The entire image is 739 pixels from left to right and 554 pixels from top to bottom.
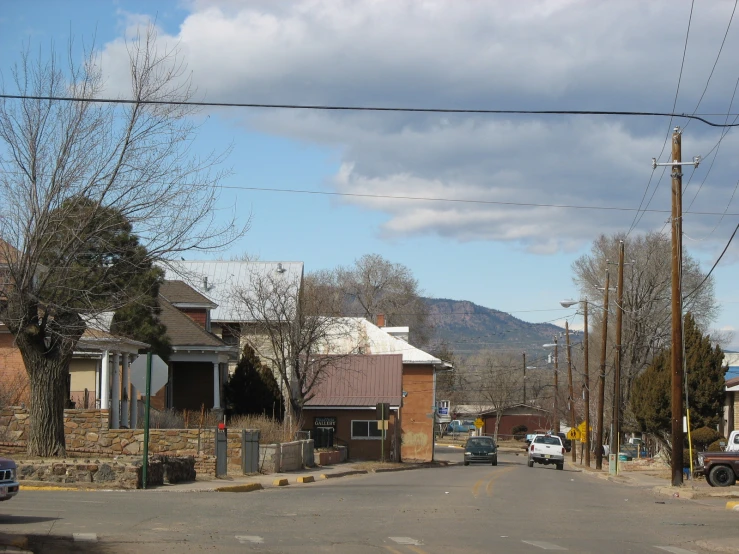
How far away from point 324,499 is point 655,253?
4264cm

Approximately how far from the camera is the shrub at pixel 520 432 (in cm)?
11579

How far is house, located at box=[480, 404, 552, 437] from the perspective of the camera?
117 meters

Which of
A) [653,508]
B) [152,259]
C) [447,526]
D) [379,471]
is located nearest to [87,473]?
[152,259]

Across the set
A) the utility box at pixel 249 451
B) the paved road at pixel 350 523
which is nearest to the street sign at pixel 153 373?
the paved road at pixel 350 523

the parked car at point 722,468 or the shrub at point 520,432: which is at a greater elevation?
the parked car at point 722,468

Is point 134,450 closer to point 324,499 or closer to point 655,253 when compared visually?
point 324,499

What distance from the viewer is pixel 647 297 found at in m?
56.8

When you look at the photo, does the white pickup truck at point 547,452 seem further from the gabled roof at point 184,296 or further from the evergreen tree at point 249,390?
the gabled roof at point 184,296

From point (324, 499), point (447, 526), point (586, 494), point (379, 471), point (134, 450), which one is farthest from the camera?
point (379, 471)

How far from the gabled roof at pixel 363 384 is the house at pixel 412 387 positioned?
116cm

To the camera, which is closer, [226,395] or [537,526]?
[537,526]

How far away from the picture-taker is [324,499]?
64.2 ft

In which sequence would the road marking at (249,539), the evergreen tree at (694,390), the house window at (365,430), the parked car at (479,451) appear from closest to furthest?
the road marking at (249,539) → the evergreen tree at (694,390) → the parked car at (479,451) → the house window at (365,430)

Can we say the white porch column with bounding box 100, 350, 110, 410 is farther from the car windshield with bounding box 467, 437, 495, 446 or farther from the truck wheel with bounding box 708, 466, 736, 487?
the car windshield with bounding box 467, 437, 495, 446
